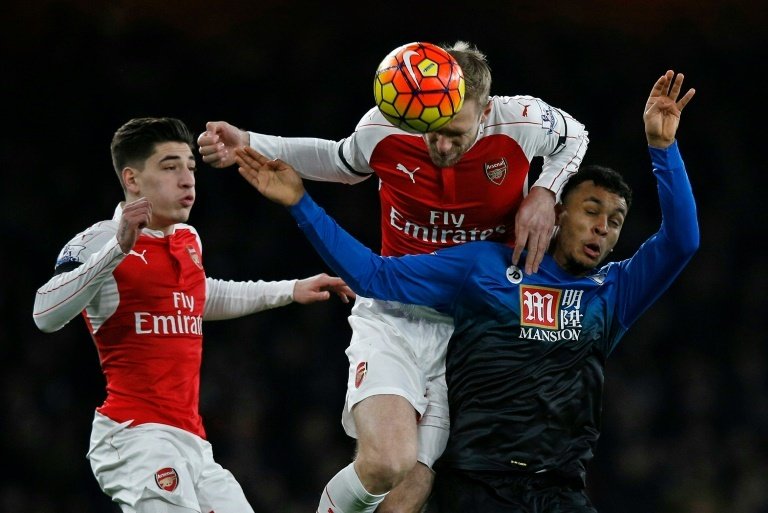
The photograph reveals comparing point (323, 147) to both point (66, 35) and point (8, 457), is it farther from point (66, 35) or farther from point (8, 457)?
point (66, 35)

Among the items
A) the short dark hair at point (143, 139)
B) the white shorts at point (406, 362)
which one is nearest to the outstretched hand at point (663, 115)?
the white shorts at point (406, 362)

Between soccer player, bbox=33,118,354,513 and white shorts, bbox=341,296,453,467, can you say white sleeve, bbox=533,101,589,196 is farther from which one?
soccer player, bbox=33,118,354,513

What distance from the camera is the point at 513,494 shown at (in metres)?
4.07

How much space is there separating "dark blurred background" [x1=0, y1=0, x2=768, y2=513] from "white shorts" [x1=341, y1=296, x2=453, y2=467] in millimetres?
3487

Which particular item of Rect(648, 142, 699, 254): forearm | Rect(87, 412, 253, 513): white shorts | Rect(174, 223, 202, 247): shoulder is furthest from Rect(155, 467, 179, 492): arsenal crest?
Rect(648, 142, 699, 254): forearm

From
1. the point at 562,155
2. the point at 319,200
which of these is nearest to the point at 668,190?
the point at 562,155

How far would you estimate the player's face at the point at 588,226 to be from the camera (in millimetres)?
4262

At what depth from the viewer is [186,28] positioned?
909 centimetres

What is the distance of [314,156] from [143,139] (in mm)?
757

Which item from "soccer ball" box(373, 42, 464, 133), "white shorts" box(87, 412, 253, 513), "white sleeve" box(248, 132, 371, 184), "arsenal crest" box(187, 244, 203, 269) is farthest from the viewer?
"arsenal crest" box(187, 244, 203, 269)

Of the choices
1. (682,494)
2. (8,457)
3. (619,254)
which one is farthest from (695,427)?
(8,457)

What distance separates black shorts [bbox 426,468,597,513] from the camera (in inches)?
160

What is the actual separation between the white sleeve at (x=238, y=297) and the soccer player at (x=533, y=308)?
0.92 metres

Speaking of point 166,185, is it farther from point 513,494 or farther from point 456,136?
point 513,494
